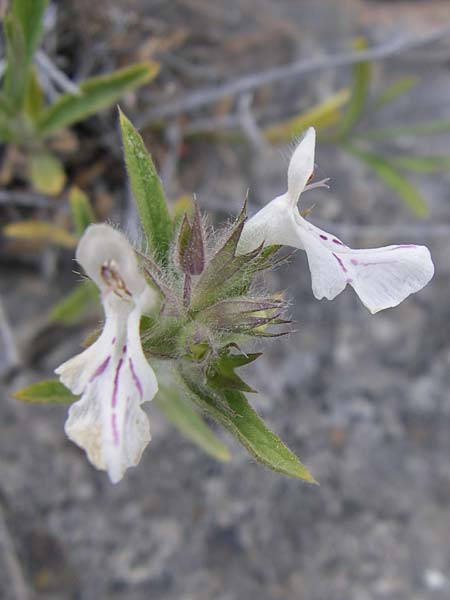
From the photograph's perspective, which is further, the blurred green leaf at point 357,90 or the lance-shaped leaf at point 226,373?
the blurred green leaf at point 357,90

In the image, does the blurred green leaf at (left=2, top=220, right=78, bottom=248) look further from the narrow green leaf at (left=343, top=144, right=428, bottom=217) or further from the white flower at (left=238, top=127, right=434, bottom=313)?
the narrow green leaf at (left=343, top=144, right=428, bottom=217)

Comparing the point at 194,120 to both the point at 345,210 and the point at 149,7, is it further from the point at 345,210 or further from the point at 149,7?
the point at 345,210

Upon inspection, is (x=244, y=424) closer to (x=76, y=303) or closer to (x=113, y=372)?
(x=113, y=372)

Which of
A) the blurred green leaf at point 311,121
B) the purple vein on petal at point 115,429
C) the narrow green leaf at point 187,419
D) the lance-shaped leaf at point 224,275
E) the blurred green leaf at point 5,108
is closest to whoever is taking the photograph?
the purple vein on petal at point 115,429

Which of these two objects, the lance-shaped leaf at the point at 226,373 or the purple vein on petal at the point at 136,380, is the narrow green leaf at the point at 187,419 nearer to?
the lance-shaped leaf at the point at 226,373

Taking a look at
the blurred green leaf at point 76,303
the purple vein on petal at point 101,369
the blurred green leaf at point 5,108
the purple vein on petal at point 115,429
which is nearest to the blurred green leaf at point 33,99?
the blurred green leaf at point 5,108

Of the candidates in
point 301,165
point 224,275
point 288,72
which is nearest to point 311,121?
point 288,72

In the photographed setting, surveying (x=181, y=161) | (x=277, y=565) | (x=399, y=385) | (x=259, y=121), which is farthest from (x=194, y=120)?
(x=277, y=565)
